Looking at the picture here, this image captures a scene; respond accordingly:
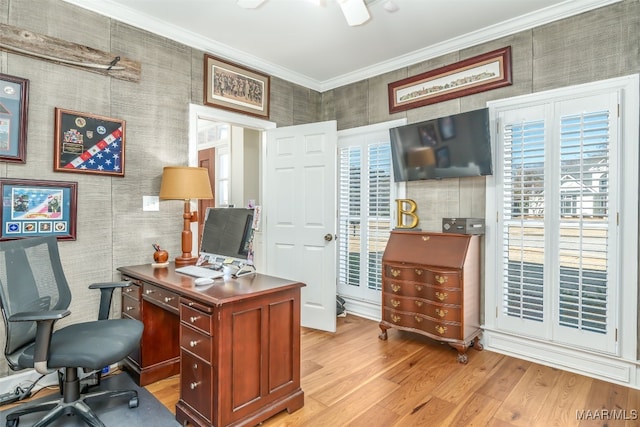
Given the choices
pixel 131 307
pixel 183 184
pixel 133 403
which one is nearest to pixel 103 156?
pixel 183 184

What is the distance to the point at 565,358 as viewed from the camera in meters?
2.71

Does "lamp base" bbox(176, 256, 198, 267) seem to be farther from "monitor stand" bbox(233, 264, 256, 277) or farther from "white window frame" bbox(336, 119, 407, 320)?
"white window frame" bbox(336, 119, 407, 320)

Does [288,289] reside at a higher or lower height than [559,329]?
higher

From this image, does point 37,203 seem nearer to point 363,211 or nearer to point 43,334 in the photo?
point 43,334

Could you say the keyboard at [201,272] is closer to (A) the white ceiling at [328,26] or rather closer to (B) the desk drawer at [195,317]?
(B) the desk drawer at [195,317]

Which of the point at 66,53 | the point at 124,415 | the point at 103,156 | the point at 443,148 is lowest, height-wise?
the point at 124,415

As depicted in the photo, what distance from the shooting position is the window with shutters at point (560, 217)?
2.51 m

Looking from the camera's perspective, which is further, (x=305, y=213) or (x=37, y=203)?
(x=305, y=213)

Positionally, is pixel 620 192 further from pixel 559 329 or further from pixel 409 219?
pixel 409 219

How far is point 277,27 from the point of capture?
3.06 meters

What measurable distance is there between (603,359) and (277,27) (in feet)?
12.0

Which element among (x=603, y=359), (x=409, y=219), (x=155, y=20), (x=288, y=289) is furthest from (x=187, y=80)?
(x=603, y=359)

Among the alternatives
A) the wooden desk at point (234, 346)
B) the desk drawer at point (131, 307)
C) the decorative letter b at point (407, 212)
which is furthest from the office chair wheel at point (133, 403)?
the decorative letter b at point (407, 212)

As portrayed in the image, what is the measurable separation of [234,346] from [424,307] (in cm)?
183
